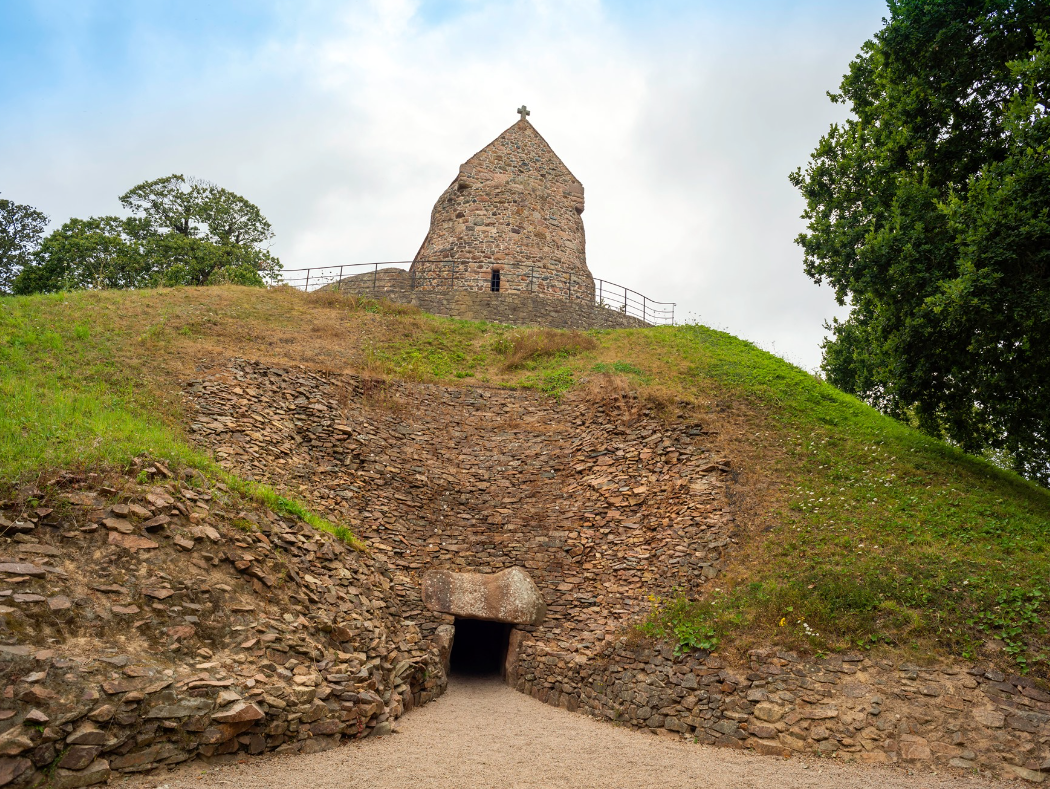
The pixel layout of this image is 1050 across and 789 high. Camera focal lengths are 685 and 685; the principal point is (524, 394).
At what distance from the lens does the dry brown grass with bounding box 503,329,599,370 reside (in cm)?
2077

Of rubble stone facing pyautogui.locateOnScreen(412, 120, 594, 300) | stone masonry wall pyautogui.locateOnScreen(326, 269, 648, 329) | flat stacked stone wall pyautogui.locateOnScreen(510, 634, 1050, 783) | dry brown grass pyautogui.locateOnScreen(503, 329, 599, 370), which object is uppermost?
rubble stone facing pyautogui.locateOnScreen(412, 120, 594, 300)

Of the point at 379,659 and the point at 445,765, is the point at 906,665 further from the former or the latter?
the point at 379,659

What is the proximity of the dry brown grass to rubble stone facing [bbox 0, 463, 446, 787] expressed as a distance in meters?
10.2

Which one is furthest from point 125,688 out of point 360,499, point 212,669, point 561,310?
point 561,310

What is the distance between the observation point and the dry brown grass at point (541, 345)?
68.1 feet

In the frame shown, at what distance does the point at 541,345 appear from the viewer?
21.5 m

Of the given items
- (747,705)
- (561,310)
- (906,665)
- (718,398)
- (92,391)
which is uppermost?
→ (561,310)

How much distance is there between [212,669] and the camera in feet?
27.1

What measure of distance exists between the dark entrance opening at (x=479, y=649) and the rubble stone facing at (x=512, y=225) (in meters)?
13.9

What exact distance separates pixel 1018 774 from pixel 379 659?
8.96 m

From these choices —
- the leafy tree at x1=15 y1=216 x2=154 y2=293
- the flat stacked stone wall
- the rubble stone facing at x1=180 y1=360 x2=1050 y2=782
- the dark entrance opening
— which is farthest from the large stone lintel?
the leafy tree at x1=15 y1=216 x2=154 y2=293

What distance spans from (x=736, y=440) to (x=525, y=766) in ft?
29.9

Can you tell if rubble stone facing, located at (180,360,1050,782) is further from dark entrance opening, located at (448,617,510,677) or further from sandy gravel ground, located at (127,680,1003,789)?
dark entrance opening, located at (448,617,510,677)

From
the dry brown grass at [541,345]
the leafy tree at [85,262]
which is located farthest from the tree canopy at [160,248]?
the dry brown grass at [541,345]
